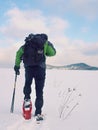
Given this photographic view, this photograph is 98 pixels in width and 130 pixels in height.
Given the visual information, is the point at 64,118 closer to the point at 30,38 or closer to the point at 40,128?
the point at 40,128

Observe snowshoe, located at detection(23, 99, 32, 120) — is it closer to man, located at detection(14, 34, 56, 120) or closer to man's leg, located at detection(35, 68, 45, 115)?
man, located at detection(14, 34, 56, 120)

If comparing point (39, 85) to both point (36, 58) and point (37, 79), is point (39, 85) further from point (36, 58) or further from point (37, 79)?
point (36, 58)

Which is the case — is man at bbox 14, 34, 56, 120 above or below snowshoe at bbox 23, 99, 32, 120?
above

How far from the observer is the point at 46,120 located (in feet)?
20.7

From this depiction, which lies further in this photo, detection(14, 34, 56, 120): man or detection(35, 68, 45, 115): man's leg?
detection(35, 68, 45, 115): man's leg

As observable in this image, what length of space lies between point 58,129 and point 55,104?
2.88m

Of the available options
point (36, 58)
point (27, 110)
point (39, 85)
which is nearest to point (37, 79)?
point (39, 85)

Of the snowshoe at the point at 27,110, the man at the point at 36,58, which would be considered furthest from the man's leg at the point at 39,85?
the snowshoe at the point at 27,110

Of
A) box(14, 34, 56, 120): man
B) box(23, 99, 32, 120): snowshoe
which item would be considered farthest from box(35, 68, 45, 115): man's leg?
box(23, 99, 32, 120): snowshoe

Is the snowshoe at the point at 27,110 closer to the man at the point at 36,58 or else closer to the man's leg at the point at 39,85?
the man at the point at 36,58

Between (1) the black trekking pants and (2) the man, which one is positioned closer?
(2) the man

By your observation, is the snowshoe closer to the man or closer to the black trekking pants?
the man

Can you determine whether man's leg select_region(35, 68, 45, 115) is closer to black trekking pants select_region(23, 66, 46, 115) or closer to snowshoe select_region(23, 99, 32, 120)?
black trekking pants select_region(23, 66, 46, 115)

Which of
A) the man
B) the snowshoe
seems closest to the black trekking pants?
the man
